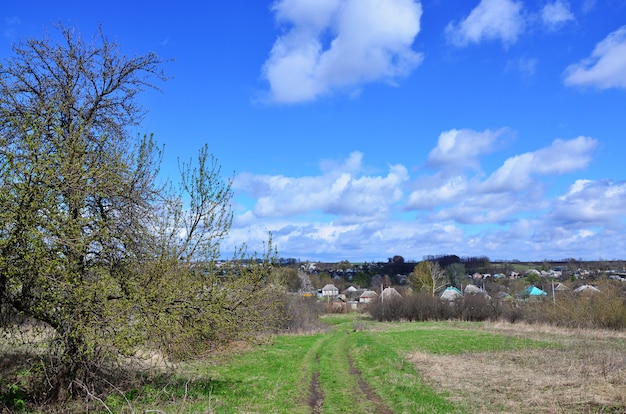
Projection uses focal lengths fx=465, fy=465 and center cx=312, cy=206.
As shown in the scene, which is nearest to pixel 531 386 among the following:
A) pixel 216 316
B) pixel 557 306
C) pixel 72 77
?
pixel 216 316

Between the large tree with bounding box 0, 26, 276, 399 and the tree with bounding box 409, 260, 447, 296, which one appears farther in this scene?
the tree with bounding box 409, 260, 447, 296

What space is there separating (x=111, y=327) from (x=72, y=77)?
22.1ft

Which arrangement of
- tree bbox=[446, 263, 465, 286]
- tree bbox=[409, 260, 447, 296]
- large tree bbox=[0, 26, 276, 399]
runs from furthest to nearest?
tree bbox=[446, 263, 465, 286]
tree bbox=[409, 260, 447, 296]
large tree bbox=[0, 26, 276, 399]

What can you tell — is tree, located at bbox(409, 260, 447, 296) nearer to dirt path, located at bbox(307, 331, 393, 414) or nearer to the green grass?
the green grass

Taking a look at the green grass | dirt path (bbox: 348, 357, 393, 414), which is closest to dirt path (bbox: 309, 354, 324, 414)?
the green grass

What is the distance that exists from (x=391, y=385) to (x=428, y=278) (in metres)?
74.2

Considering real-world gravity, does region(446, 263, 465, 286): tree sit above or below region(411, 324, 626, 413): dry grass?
above

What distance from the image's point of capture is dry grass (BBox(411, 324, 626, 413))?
11.4 metres

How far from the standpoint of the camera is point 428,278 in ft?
283

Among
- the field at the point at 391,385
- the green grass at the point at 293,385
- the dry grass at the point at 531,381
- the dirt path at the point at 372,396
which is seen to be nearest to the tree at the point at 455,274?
the green grass at the point at 293,385

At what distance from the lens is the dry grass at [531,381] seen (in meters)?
11.4

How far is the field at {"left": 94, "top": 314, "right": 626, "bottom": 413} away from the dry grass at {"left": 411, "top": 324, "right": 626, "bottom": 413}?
3cm

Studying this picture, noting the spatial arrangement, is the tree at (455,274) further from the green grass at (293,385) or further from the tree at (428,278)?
the green grass at (293,385)

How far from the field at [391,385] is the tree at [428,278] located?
60478 millimetres
